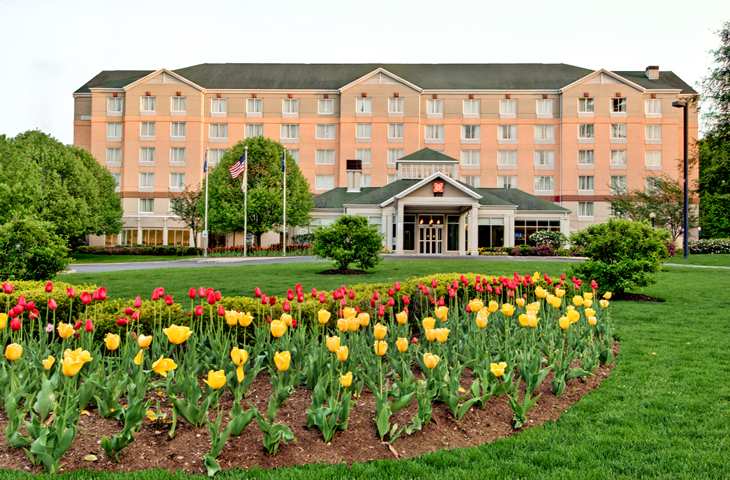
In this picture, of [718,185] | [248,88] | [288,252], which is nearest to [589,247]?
[718,185]

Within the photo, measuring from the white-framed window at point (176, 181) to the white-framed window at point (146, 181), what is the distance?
202cm

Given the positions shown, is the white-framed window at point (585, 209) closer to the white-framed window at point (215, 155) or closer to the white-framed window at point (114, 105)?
the white-framed window at point (215, 155)

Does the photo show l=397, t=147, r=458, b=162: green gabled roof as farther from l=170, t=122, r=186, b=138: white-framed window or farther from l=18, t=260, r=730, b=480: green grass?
l=18, t=260, r=730, b=480: green grass

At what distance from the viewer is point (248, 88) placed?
59750mm

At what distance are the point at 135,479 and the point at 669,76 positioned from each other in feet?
245

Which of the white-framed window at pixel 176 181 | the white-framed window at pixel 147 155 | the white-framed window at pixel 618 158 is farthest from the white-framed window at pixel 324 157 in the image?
the white-framed window at pixel 618 158

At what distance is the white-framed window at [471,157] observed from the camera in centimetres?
5988

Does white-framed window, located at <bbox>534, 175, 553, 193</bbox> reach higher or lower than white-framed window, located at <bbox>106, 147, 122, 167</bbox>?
lower

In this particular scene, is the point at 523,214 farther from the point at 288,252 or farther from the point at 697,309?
the point at 697,309

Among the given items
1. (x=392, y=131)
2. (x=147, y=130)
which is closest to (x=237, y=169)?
(x=392, y=131)

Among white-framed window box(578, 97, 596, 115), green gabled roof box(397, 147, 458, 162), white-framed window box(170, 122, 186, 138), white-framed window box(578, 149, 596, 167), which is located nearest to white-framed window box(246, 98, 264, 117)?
white-framed window box(170, 122, 186, 138)

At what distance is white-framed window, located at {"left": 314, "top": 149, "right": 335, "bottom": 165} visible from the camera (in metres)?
60.0

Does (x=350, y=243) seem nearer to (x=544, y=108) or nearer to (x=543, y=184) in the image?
(x=543, y=184)

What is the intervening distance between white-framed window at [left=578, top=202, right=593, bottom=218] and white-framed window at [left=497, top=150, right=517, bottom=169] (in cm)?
810
